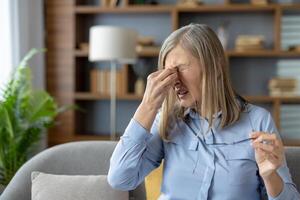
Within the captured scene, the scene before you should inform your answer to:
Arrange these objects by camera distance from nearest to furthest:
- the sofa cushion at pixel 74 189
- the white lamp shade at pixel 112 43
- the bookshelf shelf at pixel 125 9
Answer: the sofa cushion at pixel 74 189 → the white lamp shade at pixel 112 43 → the bookshelf shelf at pixel 125 9

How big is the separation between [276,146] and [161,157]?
1.63 ft

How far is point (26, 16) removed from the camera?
12.6ft

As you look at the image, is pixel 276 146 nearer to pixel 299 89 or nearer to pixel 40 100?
pixel 40 100

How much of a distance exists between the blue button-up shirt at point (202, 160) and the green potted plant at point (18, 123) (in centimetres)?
165

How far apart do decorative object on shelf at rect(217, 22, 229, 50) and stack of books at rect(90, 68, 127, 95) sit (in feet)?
2.95

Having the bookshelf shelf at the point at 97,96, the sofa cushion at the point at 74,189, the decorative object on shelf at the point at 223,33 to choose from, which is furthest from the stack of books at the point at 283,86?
the sofa cushion at the point at 74,189

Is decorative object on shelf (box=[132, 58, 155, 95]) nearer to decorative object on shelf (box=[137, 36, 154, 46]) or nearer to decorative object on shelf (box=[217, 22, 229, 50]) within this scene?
decorative object on shelf (box=[137, 36, 154, 46])

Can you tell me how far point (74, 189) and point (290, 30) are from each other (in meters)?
2.80

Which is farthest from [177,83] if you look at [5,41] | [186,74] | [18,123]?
[5,41]

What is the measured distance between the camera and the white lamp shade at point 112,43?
3.40m

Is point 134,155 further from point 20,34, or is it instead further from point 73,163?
point 20,34

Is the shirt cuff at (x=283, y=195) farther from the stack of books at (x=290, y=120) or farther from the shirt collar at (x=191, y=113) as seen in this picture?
the stack of books at (x=290, y=120)

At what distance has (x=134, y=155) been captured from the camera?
5.04 ft

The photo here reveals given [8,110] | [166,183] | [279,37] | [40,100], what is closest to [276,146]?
[166,183]
